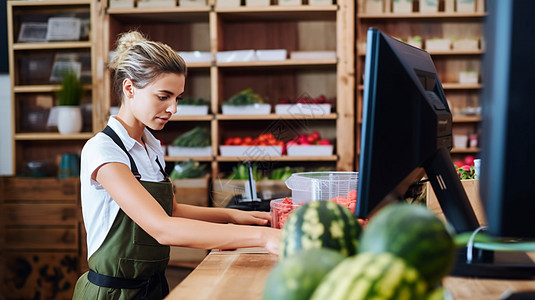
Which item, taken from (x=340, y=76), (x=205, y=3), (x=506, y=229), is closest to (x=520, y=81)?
(x=506, y=229)

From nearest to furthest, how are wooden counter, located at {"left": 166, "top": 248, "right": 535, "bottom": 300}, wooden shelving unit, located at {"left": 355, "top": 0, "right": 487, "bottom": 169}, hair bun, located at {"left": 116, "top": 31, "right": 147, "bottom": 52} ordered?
wooden counter, located at {"left": 166, "top": 248, "right": 535, "bottom": 300} → hair bun, located at {"left": 116, "top": 31, "right": 147, "bottom": 52} → wooden shelving unit, located at {"left": 355, "top": 0, "right": 487, "bottom": 169}

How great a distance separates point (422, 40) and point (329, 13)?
0.77m

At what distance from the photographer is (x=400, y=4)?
12.4ft

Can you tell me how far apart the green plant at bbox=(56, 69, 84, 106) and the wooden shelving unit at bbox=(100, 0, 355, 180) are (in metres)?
0.22

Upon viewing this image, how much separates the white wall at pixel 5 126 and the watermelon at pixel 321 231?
12.9ft

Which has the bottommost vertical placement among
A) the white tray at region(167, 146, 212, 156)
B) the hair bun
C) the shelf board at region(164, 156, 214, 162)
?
the shelf board at region(164, 156, 214, 162)

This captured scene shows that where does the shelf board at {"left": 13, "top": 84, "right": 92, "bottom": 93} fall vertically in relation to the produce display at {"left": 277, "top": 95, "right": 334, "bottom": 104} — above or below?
above

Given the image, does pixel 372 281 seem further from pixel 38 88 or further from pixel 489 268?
pixel 38 88

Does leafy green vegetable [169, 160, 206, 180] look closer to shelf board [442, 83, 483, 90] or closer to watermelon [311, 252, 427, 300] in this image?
shelf board [442, 83, 483, 90]

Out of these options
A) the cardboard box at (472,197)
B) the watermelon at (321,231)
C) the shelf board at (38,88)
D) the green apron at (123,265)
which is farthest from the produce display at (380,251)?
the shelf board at (38,88)

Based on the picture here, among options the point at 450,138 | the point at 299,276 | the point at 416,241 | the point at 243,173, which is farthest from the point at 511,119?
the point at 243,173

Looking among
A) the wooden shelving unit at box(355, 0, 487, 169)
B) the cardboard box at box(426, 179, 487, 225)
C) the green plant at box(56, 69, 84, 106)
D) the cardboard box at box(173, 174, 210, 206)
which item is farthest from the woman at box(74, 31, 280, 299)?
the wooden shelving unit at box(355, 0, 487, 169)

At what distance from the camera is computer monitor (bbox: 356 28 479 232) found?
0.89 meters

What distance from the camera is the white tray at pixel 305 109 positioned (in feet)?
12.1
